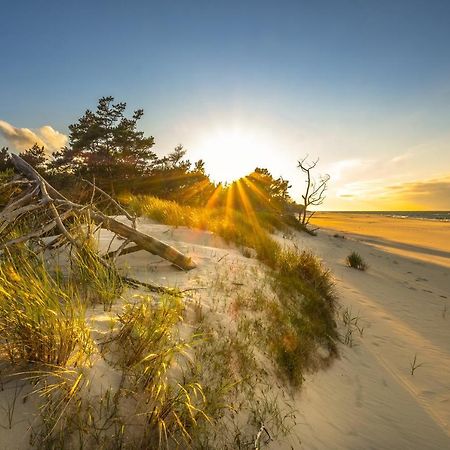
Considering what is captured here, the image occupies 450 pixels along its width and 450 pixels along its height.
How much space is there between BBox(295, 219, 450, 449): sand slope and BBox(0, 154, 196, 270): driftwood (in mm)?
2654

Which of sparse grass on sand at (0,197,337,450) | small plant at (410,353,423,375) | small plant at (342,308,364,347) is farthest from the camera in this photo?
small plant at (342,308,364,347)

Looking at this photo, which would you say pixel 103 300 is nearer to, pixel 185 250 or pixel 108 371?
pixel 108 371

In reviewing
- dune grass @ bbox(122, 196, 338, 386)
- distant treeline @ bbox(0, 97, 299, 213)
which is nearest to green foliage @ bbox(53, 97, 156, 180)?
distant treeline @ bbox(0, 97, 299, 213)

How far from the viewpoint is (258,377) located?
9.56 feet

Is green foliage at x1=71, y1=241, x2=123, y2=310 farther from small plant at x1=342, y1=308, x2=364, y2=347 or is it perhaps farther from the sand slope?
small plant at x1=342, y1=308, x2=364, y2=347

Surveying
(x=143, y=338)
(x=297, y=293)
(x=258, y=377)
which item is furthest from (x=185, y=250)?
(x=143, y=338)

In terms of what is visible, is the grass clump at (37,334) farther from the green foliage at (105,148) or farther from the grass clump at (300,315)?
the green foliage at (105,148)

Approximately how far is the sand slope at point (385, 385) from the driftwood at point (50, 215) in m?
2.65

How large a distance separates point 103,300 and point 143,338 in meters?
1.00

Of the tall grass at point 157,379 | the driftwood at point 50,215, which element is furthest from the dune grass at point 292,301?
the driftwood at point 50,215

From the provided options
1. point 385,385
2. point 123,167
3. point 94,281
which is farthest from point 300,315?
point 123,167

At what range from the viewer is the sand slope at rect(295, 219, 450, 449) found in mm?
2934

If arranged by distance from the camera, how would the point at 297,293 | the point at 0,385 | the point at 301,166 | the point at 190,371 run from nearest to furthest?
the point at 0,385 < the point at 190,371 < the point at 297,293 < the point at 301,166

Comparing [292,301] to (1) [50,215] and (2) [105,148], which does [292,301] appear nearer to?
(1) [50,215]
